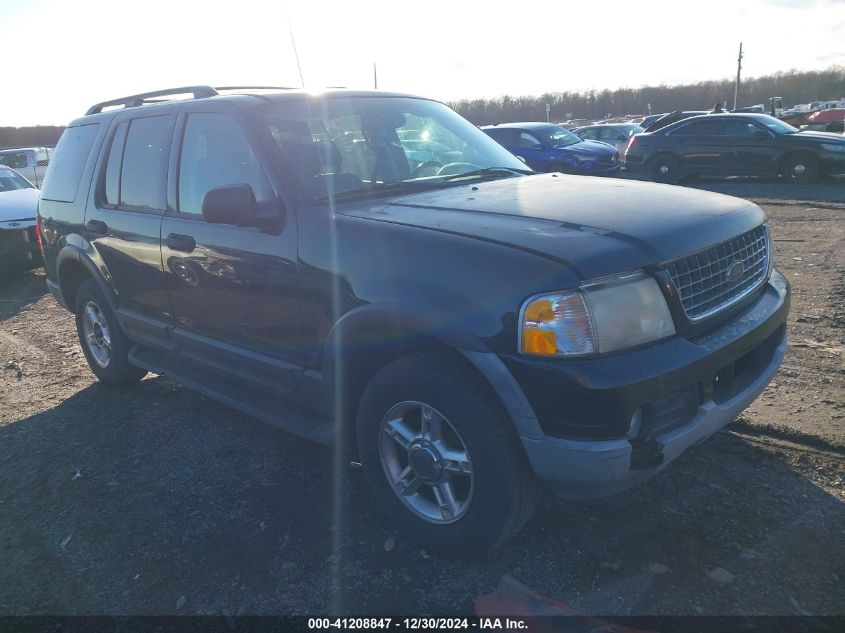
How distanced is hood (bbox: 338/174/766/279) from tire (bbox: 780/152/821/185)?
43.6 ft

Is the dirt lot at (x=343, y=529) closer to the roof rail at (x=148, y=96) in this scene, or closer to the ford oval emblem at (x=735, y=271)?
the ford oval emblem at (x=735, y=271)

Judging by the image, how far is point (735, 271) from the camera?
3.04m

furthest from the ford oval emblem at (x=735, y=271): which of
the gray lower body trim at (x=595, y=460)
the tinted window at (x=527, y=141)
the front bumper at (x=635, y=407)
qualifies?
the tinted window at (x=527, y=141)

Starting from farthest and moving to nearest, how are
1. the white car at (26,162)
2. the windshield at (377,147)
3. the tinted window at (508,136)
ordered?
the white car at (26,162), the tinted window at (508,136), the windshield at (377,147)

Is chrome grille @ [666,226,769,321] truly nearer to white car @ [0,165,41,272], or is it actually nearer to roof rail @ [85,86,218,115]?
roof rail @ [85,86,218,115]

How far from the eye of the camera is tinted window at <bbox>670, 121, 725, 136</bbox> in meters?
15.8

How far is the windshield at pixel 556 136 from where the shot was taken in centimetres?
1702

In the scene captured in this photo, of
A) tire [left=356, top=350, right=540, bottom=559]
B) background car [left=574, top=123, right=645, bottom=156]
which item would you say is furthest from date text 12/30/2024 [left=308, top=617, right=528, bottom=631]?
background car [left=574, top=123, right=645, bottom=156]

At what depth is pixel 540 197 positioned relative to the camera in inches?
131

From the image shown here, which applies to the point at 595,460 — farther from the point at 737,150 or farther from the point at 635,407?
the point at 737,150

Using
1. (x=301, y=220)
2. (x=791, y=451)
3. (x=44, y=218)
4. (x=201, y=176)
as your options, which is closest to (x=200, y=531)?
(x=301, y=220)

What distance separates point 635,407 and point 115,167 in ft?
12.7

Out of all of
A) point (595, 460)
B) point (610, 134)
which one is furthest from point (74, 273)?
point (610, 134)

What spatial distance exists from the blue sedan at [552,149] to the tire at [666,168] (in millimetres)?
1298
